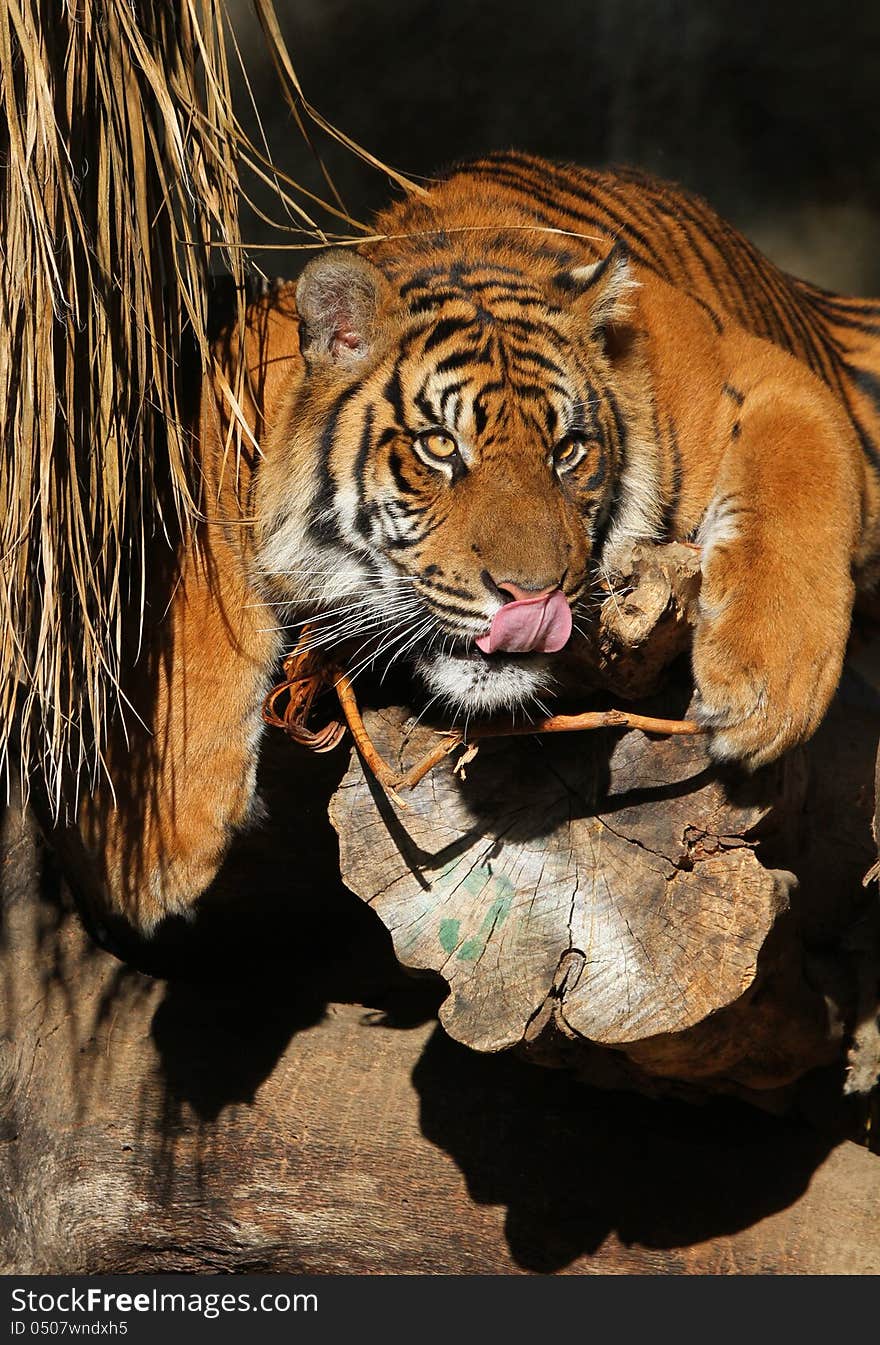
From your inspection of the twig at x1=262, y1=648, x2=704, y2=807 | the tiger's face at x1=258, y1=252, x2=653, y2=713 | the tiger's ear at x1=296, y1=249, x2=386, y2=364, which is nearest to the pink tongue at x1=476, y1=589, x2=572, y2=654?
the tiger's face at x1=258, y1=252, x2=653, y2=713

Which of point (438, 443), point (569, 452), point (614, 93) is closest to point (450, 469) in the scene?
point (438, 443)

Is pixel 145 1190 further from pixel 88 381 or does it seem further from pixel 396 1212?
pixel 88 381

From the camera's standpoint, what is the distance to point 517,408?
6.74ft

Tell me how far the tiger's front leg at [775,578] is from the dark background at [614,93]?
8.75 ft

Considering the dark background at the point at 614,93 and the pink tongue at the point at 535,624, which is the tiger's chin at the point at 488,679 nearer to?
the pink tongue at the point at 535,624

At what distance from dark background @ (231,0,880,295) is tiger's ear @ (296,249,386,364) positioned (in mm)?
2623

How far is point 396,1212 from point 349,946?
0.87 meters

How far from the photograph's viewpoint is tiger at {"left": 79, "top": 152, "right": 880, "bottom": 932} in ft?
6.44

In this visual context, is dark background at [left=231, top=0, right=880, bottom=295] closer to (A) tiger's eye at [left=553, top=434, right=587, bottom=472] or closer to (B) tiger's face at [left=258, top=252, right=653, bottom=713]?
(B) tiger's face at [left=258, top=252, right=653, bottom=713]

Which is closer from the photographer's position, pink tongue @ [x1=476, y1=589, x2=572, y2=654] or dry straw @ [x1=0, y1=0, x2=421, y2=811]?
pink tongue @ [x1=476, y1=589, x2=572, y2=654]

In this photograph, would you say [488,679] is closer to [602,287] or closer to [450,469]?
[450,469]

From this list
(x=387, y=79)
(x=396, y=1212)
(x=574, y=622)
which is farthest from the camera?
(x=387, y=79)

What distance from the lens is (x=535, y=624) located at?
1.88 meters

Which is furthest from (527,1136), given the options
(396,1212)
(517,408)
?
(517,408)
